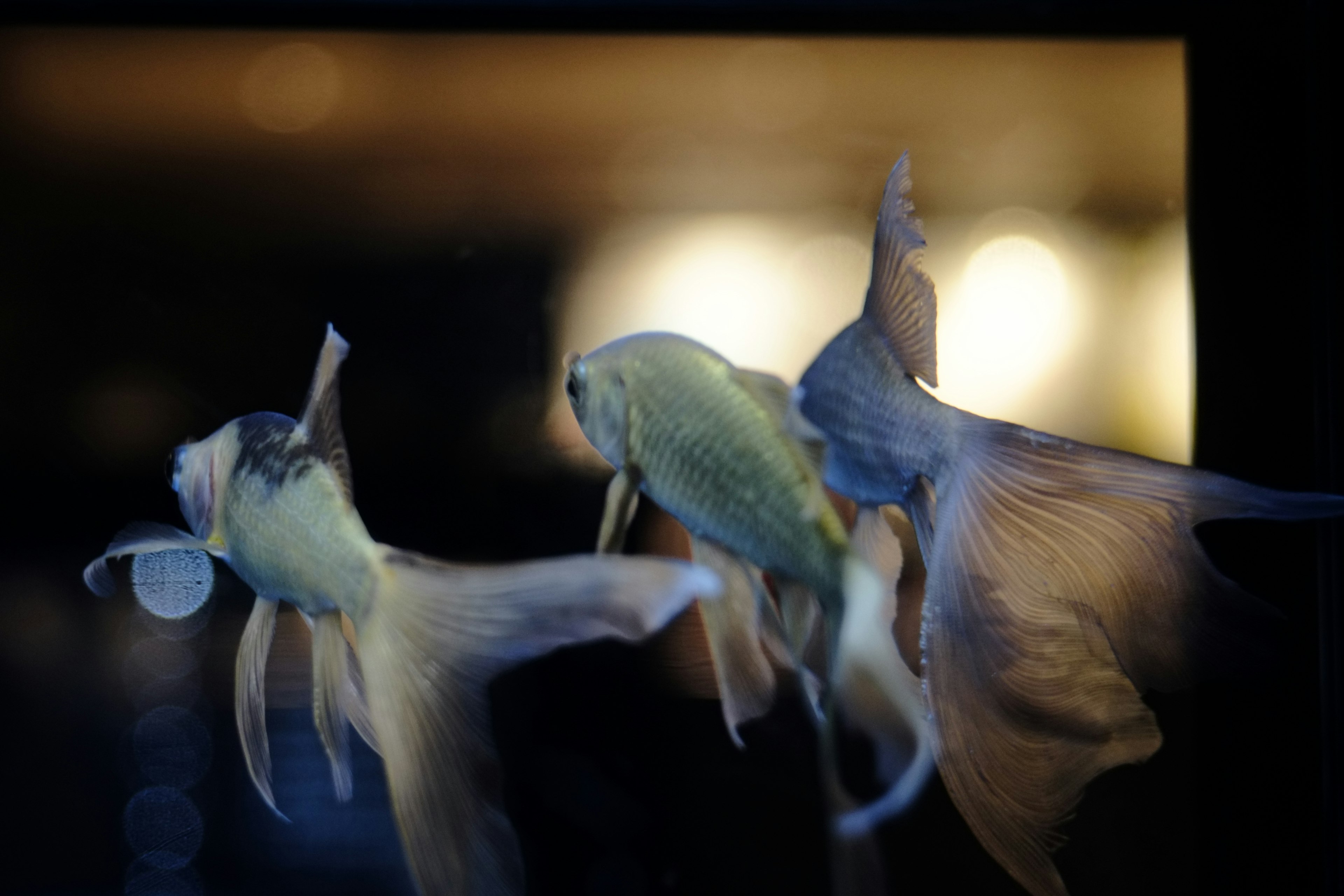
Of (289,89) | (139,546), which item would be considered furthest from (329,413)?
(289,89)

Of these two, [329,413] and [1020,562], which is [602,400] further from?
[1020,562]

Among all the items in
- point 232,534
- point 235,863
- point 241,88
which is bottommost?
point 235,863

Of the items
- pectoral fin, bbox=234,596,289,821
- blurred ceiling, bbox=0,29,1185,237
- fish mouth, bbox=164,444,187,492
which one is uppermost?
blurred ceiling, bbox=0,29,1185,237

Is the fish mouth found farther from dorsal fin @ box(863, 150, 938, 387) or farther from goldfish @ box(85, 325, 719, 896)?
dorsal fin @ box(863, 150, 938, 387)

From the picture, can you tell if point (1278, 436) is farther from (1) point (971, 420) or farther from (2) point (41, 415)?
(2) point (41, 415)

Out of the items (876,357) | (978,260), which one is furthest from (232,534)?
(978,260)

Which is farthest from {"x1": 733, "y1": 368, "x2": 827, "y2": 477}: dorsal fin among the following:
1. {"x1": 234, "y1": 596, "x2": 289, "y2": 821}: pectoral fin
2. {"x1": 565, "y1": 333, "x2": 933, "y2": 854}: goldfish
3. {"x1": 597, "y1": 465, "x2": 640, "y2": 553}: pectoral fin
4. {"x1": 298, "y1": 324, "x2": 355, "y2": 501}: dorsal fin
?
{"x1": 234, "y1": 596, "x2": 289, "y2": 821}: pectoral fin

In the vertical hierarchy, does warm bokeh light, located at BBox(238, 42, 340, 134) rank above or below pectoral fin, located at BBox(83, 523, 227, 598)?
above

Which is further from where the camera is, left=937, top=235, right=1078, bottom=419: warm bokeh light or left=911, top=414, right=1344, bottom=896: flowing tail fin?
left=937, top=235, right=1078, bottom=419: warm bokeh light
